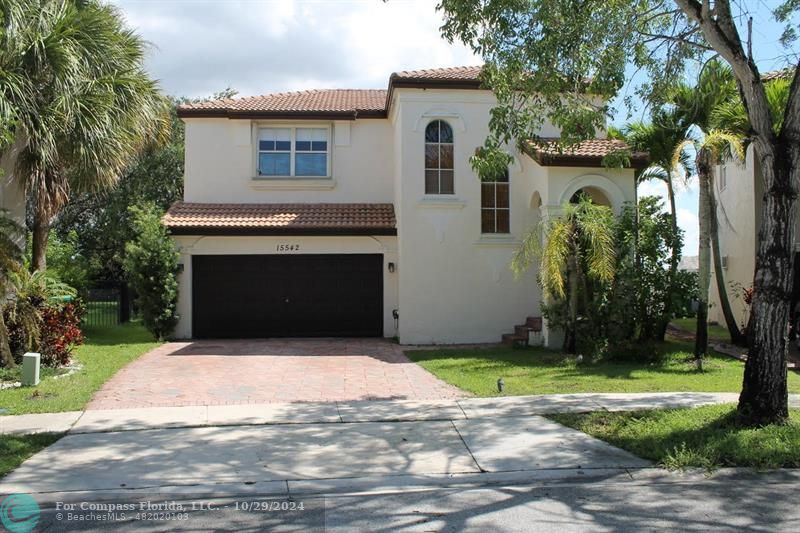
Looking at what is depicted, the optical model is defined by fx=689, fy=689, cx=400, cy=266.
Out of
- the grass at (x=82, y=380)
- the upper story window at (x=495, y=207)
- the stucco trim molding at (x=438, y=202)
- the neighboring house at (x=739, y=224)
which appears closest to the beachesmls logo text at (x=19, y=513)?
the grass at (x=82, y=380)

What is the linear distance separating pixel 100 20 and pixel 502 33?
25.2ft

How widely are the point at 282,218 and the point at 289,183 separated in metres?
1.64

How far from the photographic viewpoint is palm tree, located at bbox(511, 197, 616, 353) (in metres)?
13.2

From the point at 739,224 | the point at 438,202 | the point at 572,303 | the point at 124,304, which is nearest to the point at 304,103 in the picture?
the point at 438,202

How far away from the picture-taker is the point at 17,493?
606cm

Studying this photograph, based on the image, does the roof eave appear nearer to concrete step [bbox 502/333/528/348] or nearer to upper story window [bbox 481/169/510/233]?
upper story window [bbox 481/169/510/233]

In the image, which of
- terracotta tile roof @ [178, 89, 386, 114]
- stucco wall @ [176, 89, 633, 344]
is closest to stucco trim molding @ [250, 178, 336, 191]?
terracotta tile roof @ [178, 89, 386, 114]

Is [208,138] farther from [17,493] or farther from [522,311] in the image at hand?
[17,493]

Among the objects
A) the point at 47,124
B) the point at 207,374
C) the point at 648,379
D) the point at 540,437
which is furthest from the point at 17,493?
the point at 648,379

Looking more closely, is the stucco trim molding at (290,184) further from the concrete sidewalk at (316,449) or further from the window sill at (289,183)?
the concrete sidewalk at (316,449)

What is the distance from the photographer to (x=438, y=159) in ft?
57.3

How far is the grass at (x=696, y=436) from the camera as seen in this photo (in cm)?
→ 684

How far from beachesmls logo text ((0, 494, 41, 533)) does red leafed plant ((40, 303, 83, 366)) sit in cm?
684

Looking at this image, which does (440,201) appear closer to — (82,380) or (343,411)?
(343,411)
